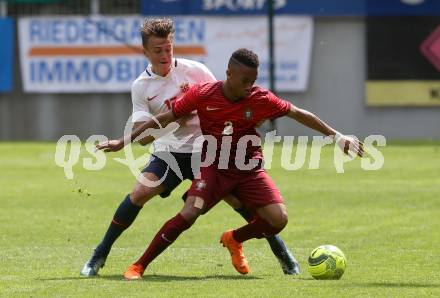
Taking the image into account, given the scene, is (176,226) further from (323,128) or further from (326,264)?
(323,128)

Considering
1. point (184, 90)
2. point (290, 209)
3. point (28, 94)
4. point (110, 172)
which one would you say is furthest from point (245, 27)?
point (184, 90)

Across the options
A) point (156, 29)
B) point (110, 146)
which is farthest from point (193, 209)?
point (156, 29)

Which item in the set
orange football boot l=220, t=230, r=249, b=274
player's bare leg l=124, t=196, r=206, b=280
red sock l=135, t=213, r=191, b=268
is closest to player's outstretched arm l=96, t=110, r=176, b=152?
player's bare leg l=124, t=196, r=206, b=280

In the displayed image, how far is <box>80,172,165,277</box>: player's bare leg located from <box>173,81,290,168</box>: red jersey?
72 cm

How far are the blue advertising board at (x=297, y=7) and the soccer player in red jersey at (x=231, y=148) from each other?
1937 cm

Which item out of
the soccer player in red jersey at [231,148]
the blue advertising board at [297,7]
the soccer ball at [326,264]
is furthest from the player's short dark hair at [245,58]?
the blue advertising board at [297,7]

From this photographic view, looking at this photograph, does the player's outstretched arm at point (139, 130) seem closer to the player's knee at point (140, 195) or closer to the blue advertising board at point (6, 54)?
the player's knee at point (140, 195)

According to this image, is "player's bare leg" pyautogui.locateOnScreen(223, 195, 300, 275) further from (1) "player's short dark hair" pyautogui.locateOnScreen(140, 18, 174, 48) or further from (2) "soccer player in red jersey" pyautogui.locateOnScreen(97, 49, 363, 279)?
A: (1) "player's short dark hair" pyautogui.locateOnScreen(140, 18, 174, 48)

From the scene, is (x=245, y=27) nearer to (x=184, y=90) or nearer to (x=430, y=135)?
(x=430, y=135)

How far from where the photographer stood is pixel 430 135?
28.9 metres

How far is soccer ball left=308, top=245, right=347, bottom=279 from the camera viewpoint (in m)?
9.75

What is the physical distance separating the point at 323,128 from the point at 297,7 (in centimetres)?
1955

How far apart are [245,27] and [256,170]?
19.5 meters

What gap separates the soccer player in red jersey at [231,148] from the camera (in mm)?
9742
